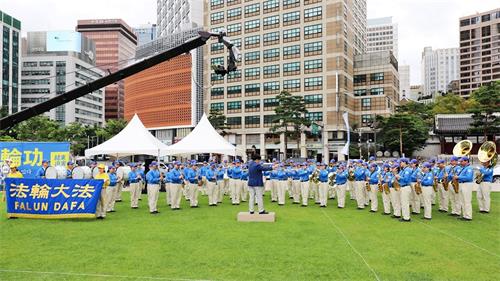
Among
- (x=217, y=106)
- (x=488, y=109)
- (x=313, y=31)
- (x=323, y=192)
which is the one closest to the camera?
(x=323, y=192)

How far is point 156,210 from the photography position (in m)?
14.9

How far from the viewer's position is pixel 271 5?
62.3 metres

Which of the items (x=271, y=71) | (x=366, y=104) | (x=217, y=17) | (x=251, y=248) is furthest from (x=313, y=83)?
(x=251, y=248)

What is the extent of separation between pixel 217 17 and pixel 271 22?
10.6 m

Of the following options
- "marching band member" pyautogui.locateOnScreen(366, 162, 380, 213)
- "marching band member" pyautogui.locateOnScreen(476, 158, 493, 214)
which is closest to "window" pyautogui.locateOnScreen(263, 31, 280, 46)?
"marching band member" pyautogui.locateOnScreen(366, 162, 380, 213)

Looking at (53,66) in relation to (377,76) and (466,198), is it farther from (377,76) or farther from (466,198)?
(466,198)

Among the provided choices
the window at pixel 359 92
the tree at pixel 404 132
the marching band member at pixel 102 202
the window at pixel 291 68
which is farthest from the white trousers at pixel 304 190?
the window at pixel 359 92

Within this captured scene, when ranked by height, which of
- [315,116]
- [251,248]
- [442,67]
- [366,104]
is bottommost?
[251,248]

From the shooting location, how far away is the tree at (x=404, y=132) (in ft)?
155

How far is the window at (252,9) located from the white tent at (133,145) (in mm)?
46544

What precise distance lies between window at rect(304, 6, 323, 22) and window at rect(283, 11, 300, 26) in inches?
50.2

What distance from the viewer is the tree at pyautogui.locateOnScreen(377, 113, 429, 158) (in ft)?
155

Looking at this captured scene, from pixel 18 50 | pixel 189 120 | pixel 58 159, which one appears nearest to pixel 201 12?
pixel 189 120

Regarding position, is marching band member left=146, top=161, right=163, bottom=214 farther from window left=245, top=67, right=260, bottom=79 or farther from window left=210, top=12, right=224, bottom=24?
window left=210, top=12, right=224, bottom=24
